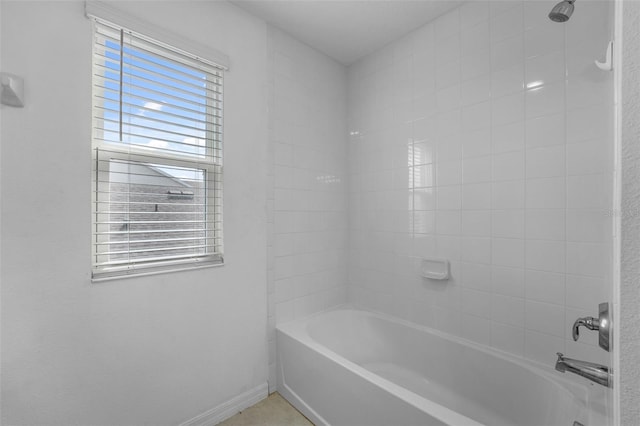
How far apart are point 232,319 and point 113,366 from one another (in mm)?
632

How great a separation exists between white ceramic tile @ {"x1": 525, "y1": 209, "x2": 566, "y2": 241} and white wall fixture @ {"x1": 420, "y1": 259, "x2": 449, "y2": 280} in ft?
1.68

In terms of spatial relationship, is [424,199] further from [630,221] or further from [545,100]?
[630,221]

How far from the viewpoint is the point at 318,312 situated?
94.2 inches

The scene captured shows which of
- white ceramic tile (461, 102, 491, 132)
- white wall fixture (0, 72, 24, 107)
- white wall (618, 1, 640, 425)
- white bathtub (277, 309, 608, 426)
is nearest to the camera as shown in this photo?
white wall (618, 1, 640, 425)

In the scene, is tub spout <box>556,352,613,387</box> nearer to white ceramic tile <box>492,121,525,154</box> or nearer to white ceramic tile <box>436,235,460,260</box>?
white ceramic tile <box>436,235,460,260</box>

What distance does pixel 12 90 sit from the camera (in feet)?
3.70

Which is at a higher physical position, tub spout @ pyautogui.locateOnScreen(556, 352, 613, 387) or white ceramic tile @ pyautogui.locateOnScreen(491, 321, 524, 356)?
tub spout @ pyautogui.locateOnScreen(556, 352, 613, 387)

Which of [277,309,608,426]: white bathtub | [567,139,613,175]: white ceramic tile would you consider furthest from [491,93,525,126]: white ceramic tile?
[277,309,608,426]: white bathtub

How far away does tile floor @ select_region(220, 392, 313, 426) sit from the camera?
177cm

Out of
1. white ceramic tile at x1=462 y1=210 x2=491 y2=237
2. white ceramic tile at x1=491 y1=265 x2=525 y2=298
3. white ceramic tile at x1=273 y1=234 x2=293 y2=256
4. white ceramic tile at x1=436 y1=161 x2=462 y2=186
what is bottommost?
white ceramic tile at x1=491 y1=265 x2=525 y2=298

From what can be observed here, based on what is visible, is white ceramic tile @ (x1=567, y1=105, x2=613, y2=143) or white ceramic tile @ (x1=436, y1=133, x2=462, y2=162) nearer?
white ceramic tile @ (x1=567, y1=105, x2=613, y2=143)

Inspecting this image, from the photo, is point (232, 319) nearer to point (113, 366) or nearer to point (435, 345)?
point (113, 366)

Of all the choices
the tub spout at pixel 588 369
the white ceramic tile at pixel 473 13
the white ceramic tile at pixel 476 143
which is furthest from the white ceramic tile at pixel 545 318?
the white ceramic tile at pixel 473 13

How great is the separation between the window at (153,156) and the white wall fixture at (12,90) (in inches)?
10.2
